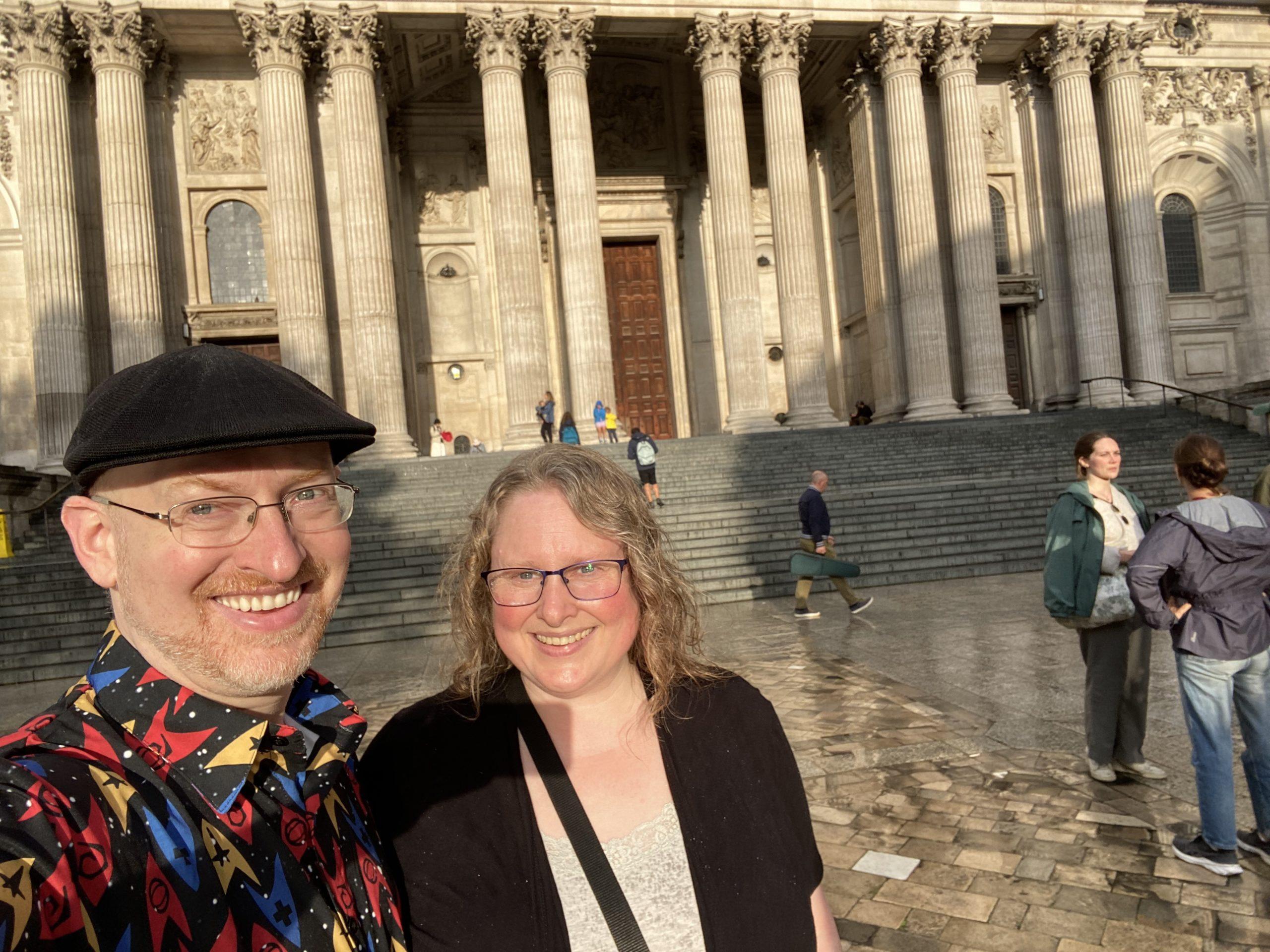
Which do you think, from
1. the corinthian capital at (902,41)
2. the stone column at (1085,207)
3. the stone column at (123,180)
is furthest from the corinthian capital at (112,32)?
the stone column at (1085,207)

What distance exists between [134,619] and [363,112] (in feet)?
65.7

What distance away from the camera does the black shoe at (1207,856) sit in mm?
3619

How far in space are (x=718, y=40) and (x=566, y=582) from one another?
21.4 metres

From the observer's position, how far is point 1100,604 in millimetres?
4633

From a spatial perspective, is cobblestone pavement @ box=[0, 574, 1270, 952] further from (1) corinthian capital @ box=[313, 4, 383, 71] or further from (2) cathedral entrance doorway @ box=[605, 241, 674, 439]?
(2) cathedral entrance doorway @ box=[605, 241, 674, 439]

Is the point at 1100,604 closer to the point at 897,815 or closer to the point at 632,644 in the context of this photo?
the point at 897,815

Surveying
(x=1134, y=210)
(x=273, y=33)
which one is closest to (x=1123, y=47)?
(x=1134, y=210)

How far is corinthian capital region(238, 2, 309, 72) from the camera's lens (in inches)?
729

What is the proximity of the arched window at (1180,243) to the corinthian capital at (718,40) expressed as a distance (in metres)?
14.3

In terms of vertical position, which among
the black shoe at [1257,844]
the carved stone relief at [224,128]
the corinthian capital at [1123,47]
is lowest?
the black shoe at [1257,844]

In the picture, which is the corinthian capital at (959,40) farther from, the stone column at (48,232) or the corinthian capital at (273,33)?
the stone column at (48,232)

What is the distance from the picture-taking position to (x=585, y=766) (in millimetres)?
1900

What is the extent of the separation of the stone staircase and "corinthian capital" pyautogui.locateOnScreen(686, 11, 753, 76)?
8.93 meters

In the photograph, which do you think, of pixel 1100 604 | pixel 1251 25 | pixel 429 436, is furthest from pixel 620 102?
pixel 1100 604
